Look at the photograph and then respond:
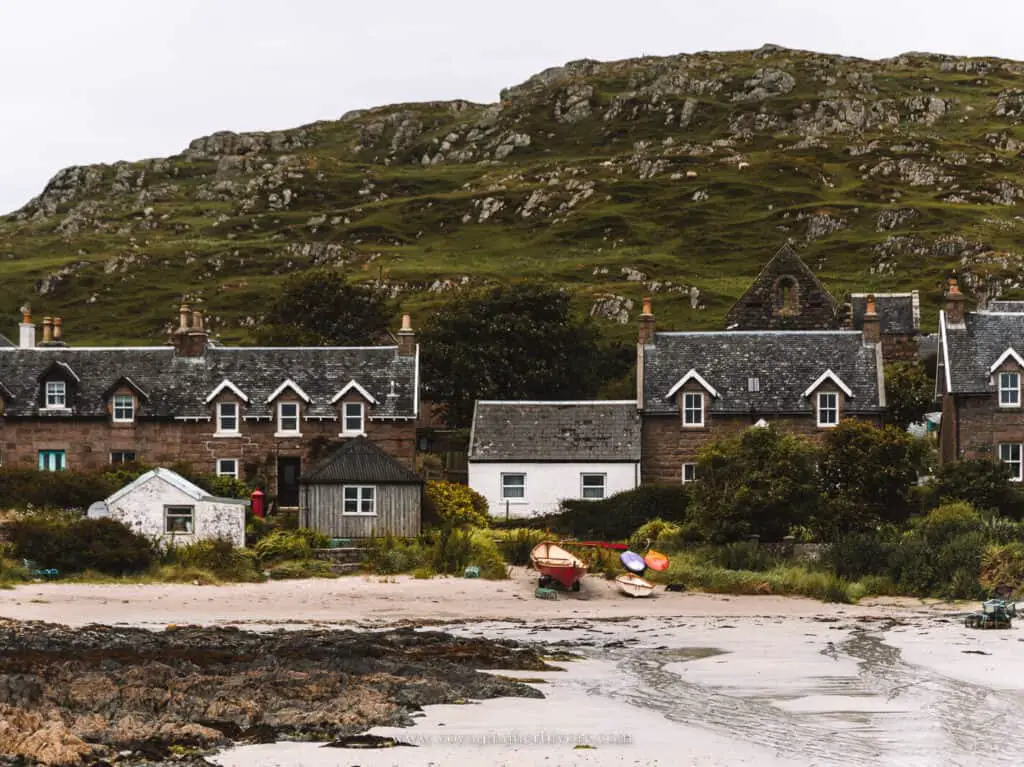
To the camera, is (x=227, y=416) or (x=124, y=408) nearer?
(x=227, y=416)

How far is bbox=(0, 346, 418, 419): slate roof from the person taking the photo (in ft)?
197

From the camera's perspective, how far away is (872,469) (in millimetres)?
48500

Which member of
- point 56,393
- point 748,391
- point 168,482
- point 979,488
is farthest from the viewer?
point 56,393

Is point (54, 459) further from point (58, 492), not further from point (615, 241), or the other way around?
point (615, 241)

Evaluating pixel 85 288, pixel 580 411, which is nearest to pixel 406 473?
pixel 580 411

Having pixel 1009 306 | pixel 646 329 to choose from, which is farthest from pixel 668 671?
pixel 1009 306

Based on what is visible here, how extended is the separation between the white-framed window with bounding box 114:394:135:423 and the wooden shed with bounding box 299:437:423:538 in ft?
45.3

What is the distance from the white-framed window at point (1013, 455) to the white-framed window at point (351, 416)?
85.1 ft

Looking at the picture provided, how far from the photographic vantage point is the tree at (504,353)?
76.4 meters

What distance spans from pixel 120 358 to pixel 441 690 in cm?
4079

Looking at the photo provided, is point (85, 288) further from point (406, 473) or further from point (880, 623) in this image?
point (880, 623)

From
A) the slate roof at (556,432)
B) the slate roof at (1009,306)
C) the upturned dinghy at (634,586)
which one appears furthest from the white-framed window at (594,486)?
the slate roof at (1009,306)

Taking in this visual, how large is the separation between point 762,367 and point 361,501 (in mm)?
20252

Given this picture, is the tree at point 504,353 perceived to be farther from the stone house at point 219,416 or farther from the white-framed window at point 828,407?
the white-framed window at point 828,407
